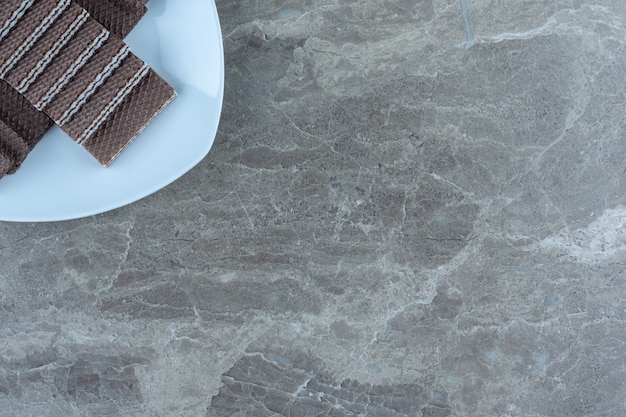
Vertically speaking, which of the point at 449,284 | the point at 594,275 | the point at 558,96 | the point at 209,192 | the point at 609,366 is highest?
the point at 209,192

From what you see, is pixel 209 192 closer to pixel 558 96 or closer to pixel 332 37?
pixel 332 37

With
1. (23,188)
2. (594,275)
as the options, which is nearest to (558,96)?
(594,275)

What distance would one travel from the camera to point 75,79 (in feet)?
3.06

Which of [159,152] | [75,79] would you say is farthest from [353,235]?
[75,79]

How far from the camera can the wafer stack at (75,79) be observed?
0.91 metres

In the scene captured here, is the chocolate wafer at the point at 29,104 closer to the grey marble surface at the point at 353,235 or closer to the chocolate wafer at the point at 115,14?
the chocolate wafer at the point at 115,14

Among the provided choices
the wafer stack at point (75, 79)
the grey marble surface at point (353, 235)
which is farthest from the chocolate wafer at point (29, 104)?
the grey marble surface at point (353, 235)

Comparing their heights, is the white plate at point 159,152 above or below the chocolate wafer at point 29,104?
below

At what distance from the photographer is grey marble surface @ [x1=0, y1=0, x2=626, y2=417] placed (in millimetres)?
1072

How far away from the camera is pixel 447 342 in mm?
1097

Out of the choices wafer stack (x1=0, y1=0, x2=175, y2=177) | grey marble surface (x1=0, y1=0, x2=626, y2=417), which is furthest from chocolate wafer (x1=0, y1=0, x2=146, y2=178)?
grey marble surface (x1=0, y1=0, x2=626, y2=417)

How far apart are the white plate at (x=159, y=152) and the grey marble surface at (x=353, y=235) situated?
0.39 feet

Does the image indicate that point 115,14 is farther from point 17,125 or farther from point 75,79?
point 17,125

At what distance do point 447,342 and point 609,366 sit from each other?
0.35 meters
